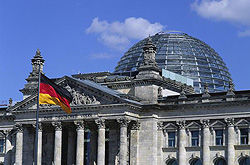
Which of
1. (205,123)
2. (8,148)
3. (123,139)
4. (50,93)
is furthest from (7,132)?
(50,93)

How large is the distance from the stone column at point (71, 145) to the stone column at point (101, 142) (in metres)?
6.67

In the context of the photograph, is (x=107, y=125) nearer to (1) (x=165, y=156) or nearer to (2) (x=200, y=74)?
(1) (x=165, y=156)

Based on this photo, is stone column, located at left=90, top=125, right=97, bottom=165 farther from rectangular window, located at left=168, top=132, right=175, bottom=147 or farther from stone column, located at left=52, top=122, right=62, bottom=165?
rectangular window, located at left=168, top=132, right=175, bottom=147

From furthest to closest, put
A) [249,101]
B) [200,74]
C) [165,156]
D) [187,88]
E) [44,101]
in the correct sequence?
[200,74] → [187,88] → [165,156] → [249,101] → [44,101]

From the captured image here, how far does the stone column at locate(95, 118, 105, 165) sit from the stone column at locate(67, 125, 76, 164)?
6670mm

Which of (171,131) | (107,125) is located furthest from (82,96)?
(171,131)

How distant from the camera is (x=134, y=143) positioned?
8938 cm

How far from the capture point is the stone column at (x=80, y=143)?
8875cm

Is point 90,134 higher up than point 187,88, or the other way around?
point 187,88

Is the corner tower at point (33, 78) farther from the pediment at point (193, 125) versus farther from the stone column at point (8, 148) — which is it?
the pediment at point (193, 125)

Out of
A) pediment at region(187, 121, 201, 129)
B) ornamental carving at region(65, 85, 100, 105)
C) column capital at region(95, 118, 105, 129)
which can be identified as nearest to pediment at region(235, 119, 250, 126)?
pediment at region(187, 121, 201, 129)

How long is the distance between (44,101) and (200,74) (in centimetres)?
5190

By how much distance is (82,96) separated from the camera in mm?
90438

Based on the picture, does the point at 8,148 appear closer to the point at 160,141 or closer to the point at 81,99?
the point at 81,99
